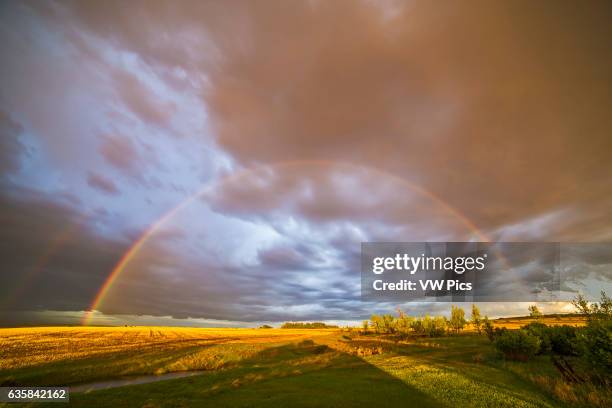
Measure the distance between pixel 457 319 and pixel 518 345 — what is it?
98.0 meters

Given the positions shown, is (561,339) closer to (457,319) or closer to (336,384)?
(336,384)

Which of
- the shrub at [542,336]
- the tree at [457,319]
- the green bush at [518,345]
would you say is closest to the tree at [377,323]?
the tree at [457,319]

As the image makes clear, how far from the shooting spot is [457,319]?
5266 inches

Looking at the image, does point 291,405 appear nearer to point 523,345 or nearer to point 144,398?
point 144,398

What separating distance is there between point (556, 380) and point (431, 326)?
299 ft

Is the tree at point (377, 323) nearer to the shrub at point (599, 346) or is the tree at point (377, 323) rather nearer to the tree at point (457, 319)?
the tree at point (457, 319)

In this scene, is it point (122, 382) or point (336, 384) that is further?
point (122, 382)

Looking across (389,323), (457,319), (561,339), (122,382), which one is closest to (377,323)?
(389,323)

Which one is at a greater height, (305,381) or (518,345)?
(518,345)

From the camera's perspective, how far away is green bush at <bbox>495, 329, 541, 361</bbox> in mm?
45031

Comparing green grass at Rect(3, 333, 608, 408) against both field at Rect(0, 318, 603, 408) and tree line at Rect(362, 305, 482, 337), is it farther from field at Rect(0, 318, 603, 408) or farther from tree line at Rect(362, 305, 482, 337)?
tree line at Rect(362, 305, 482, 337)

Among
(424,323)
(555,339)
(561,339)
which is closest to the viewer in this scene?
(561,339)

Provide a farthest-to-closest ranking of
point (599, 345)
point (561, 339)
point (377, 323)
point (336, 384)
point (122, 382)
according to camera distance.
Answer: point (377, 323) < point (561, 339) < point (122, 382) < point (336, 384) < point (599, 345)

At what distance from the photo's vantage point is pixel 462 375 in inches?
1391
